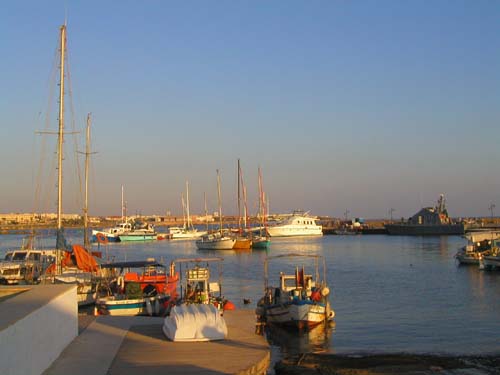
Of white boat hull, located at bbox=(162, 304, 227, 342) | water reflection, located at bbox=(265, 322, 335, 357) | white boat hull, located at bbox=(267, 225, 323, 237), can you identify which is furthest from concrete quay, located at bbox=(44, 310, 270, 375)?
white boat hull, located at bbox=(267, 225, 323, 237)

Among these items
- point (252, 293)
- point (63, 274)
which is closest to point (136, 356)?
point (63, 274)

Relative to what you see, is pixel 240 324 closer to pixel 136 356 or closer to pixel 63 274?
pixel 136 356

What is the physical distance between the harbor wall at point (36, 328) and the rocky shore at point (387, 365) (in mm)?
6357

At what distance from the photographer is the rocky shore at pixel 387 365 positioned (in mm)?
17797

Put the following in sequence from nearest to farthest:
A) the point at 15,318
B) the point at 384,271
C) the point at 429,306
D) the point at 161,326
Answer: the point at 15,318 → the point at 161,326 → the point at 429,306 → the point at 384,271

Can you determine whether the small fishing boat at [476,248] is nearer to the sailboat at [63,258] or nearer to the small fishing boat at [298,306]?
the small fishing boat at [298,306]

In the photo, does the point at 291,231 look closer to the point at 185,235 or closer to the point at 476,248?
the point at 185,235

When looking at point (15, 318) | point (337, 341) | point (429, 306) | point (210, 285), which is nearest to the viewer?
point (15, 318)

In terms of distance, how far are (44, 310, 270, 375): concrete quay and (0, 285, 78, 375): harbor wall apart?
47 cm

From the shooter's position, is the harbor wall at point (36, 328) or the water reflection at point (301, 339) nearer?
the harbor wall at point (36, 328)

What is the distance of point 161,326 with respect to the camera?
751 inches

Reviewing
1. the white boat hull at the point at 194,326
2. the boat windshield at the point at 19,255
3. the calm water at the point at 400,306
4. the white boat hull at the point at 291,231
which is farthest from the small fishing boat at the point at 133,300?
the white boat hull at the point at 291,231

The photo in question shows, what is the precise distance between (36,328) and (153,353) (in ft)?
12.3

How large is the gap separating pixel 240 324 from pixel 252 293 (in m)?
20.6
